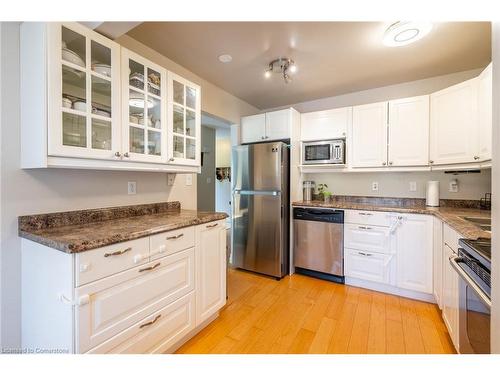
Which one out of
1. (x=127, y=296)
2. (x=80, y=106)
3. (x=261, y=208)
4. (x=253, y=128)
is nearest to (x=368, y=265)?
(x=261, y=208)

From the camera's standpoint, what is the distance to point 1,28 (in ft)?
3.92

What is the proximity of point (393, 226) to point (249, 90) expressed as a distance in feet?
7.82

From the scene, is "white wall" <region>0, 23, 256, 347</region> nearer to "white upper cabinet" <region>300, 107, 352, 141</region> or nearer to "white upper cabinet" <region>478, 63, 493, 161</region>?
"white upper cabinet" <region>300, 107, 352, 141</region>

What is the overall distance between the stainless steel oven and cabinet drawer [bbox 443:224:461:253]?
35cm

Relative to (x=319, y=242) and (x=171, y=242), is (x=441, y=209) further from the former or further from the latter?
(x=171, y=242)

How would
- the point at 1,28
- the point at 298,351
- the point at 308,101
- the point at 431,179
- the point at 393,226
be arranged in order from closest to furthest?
1. the point at 1,28
2. the point at 298,351
3. the point at 393,226
4. the point at 431,179
5. the point at 308,101

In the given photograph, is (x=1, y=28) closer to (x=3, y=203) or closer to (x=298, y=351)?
(x=3, y=203)

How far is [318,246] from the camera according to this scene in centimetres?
268

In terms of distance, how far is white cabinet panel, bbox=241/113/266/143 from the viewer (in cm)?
305

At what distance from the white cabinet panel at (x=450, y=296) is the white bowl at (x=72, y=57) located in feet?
8.37

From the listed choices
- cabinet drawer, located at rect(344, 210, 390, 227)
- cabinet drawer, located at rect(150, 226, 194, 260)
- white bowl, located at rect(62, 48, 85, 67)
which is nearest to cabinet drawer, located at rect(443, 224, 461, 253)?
cabinet drawer, located at rect(344, 210, 390, 227)

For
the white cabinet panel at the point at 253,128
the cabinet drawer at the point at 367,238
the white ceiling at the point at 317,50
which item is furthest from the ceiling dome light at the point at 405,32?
the cabinet drawer at the point at 367,238

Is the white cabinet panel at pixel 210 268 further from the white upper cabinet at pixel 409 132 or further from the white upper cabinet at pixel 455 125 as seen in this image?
the white upper cabinet at pixel 455 125
